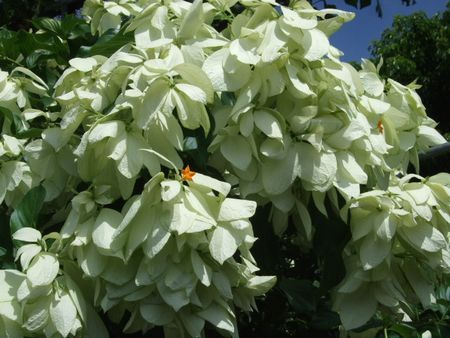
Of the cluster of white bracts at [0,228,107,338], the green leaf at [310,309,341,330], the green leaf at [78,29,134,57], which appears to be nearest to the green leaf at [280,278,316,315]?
the green leaf at [310,309,341,330]

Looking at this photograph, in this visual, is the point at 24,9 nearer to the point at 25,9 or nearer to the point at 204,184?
the point at 25,9

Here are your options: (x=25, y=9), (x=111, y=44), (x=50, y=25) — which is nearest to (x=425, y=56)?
(x=25, y=9)

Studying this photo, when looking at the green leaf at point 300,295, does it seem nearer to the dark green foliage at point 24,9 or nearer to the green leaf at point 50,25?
the green leaf at point 50,25

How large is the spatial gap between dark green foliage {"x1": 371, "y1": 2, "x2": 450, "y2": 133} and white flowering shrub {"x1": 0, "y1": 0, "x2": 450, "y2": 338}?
828 centimetres

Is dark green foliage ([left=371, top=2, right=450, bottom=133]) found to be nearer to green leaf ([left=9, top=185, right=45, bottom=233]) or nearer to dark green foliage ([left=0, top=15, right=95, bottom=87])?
dark green foliage ([left=0, top=15, right=95, bottom=87])

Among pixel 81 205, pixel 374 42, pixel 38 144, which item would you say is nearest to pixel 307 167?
pixel 81 205

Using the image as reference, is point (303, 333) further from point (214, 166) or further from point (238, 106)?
point (238, 106)

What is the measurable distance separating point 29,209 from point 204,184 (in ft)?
0.91

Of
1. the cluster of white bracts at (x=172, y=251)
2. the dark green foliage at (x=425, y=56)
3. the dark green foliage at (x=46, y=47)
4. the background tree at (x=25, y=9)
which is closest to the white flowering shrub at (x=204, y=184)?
the cluster of white bracts at (x=172, y=251)

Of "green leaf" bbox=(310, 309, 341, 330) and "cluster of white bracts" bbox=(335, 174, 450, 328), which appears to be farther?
"green leaf" bbox=(310, 309, 341, 330)

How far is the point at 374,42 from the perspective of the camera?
1134 centimetres

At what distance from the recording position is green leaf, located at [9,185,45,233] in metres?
0.97

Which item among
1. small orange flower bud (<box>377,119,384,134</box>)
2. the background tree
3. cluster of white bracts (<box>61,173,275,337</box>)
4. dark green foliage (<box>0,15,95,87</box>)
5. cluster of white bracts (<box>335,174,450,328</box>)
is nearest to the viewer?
cluster of white bracts (<box>61,173,275,337</box>)

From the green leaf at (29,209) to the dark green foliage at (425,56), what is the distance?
8397 mm
